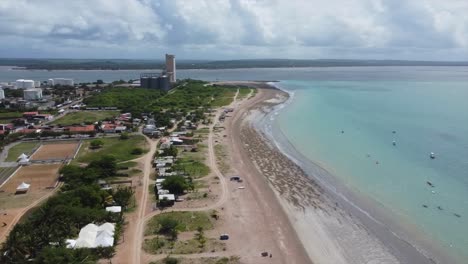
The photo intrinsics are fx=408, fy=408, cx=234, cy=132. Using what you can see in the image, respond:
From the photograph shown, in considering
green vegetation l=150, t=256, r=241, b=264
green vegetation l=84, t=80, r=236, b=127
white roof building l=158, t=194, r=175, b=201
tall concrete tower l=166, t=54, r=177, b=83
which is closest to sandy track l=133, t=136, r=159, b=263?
white roof building l=158, t=194, r=175, b=201

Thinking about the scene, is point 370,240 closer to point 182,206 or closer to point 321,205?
point 321,205

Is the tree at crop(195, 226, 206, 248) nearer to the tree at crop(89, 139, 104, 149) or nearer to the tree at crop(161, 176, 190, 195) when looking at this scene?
the tree at crop(161, 176, 190, 195)

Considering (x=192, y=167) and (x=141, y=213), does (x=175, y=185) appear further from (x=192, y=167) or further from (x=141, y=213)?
(x=192, y=167)

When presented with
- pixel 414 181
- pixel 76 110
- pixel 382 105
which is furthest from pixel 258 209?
pixel 382 105

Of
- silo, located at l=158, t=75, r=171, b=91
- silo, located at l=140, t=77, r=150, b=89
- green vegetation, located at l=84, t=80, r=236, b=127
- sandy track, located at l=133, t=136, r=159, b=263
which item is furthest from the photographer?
silo, located at l=140, t=77, r=150, b=89

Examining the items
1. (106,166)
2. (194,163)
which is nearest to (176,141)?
(194,163)

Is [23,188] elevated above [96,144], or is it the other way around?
[96,144]

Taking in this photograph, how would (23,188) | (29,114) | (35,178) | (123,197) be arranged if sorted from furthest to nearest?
(29,114) → (35,178) → (23,188) → (123,197)

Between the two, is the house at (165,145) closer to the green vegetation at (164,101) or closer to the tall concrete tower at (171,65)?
the green vegetation at (164,101)
